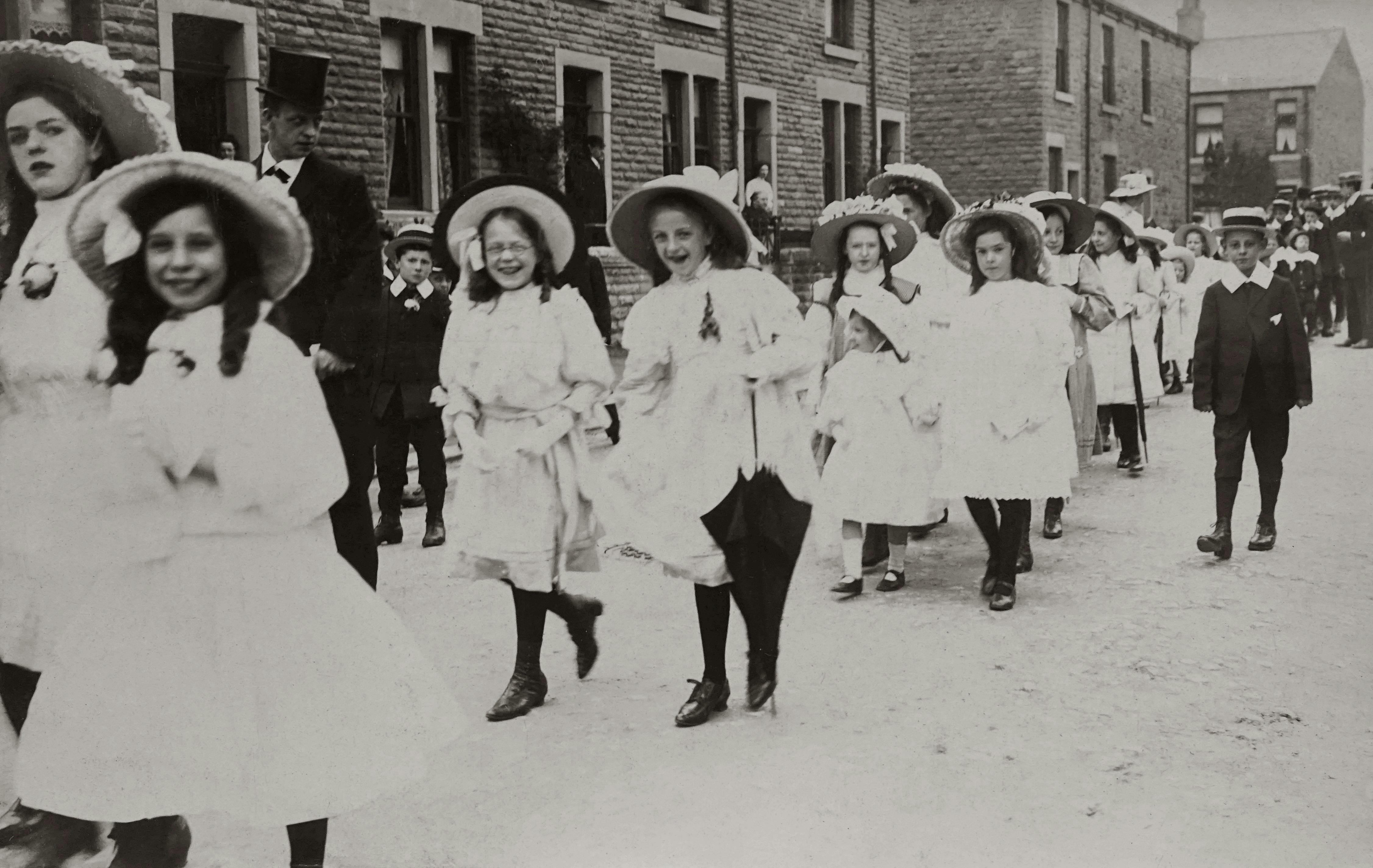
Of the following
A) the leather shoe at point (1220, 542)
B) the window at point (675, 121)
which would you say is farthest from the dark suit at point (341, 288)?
the window at point (675, 121)

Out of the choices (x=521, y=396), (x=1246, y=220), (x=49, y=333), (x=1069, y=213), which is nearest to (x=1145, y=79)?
(x=1069, y=213)

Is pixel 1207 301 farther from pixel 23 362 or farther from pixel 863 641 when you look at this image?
pixel 23 362

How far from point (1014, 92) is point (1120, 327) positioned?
805 inches

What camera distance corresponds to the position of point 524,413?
495cm

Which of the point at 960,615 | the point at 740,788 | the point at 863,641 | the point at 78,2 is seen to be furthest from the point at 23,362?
the point at 78,2

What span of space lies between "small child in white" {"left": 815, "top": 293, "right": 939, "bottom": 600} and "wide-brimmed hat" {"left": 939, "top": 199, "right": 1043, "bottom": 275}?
0.44m

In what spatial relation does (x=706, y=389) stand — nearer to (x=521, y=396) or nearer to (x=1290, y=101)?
(x=521, y=396)

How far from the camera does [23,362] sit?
3.42 metres

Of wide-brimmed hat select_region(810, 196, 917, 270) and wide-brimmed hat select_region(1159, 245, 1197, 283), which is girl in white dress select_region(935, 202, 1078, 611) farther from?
wide-brimmed hat select_region(1159, 245, 1197, 283)

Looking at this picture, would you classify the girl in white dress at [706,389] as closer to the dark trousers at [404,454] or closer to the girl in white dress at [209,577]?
the girl in white dress at [209,577]

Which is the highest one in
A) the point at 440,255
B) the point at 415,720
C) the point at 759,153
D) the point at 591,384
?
the point at 759,153

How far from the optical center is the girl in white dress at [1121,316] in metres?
10.3

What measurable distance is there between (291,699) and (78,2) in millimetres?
8987

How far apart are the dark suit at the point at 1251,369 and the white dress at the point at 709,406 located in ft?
11.3
